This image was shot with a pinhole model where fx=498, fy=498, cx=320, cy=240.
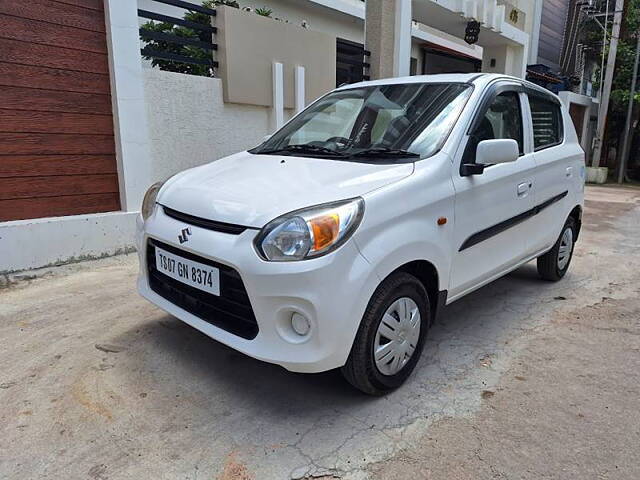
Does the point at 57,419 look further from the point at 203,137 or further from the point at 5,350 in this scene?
the point at 203,137

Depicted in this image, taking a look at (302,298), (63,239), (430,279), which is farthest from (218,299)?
(63,239)

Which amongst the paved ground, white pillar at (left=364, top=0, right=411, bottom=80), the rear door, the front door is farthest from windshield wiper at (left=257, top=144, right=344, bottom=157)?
white pillar at (left=364, top=0, right=411, bottom=80)

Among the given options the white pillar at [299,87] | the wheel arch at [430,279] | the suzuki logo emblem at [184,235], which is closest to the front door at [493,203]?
the wheel arch at [430,279]

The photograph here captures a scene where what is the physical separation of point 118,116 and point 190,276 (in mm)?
3167

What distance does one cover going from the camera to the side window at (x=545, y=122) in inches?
148

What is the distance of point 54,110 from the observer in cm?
460

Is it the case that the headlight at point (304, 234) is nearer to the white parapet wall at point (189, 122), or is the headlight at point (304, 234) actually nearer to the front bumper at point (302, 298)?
the front bumper at point (302, 298)

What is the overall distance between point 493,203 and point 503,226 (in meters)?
0.23

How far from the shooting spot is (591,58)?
1825 centimetres

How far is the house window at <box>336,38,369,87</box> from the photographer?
7.67 m

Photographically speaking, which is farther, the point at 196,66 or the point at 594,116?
the point at 594,116

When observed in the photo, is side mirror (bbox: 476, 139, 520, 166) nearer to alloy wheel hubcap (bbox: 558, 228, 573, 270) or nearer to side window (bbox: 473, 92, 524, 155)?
side window (bbox: 473, 92, 524, 155)

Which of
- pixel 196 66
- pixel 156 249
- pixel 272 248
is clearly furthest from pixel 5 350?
pixel 196 66

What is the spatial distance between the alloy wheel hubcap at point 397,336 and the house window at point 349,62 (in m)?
5.85
